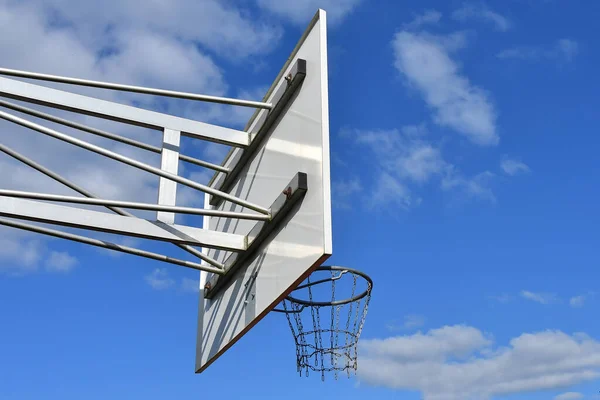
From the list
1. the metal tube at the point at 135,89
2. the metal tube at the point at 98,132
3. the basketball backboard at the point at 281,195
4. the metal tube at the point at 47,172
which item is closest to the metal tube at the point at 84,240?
the metal tube at the point at 47,172

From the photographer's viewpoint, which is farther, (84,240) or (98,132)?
(98,132)

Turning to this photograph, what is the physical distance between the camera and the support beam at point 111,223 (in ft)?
18.2

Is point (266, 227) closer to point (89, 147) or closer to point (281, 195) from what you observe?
point (281, 195)

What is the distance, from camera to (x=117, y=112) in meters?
6.55

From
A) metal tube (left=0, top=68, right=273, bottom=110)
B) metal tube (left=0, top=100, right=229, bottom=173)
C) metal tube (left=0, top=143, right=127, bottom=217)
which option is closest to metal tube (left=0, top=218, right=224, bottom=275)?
metal tube (left=0, top=143, right=127, bottom=217)

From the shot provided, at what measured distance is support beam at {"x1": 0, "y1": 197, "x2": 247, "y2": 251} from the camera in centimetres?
554

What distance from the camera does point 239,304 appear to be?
6730 mm

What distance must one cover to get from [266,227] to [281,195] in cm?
35

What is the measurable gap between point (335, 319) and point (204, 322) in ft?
4.51

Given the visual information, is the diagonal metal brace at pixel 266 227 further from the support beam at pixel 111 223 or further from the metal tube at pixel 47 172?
the metal tube at pixel 47 172

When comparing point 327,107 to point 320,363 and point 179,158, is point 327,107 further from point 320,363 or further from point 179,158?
point 320,363

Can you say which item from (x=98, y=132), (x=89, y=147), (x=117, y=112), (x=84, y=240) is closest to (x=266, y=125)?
(x=117, y=112)

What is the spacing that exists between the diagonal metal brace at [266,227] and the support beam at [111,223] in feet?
0.54

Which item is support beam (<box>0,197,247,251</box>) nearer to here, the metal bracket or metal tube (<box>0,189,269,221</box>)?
metal tube (<box>0,189,269,221</box>)
